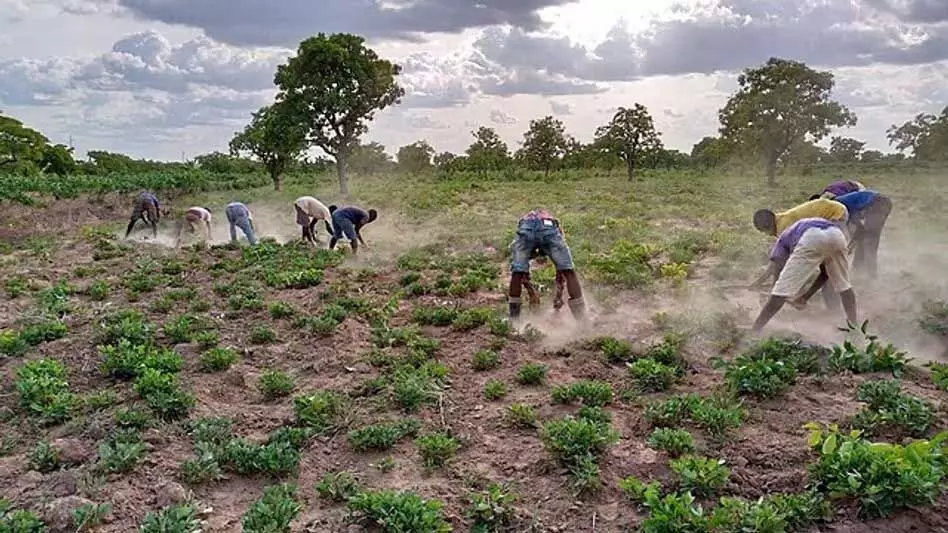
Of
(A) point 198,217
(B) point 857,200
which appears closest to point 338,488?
(B) point 857,200

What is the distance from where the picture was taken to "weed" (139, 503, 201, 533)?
3742 mm

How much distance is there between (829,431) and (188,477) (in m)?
3.93

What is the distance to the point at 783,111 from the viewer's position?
99.3ft

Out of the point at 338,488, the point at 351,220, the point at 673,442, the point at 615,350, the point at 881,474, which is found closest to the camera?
the point at 881,474

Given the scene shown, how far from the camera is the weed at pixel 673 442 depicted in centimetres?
439

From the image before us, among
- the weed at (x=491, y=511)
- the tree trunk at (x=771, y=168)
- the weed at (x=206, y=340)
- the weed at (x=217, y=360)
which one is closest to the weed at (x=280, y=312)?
the weed at (x=206, y=340)

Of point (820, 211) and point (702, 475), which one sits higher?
point (820, 211)

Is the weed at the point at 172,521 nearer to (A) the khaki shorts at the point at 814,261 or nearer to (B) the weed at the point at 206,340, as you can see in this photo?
(B) the weed at the point at 206,340

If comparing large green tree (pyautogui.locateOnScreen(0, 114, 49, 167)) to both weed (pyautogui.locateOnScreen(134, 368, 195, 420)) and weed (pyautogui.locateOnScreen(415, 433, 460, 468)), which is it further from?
weed (pyautogui.locateOnScreen(415, 433, 460, 468))

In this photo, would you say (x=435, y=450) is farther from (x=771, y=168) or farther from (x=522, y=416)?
(x=771, y=168)

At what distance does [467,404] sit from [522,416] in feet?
1.98

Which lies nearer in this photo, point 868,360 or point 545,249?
point 868,360

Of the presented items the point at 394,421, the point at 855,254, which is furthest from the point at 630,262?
the point at 394,421

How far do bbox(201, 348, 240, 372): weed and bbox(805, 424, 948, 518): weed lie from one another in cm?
489
